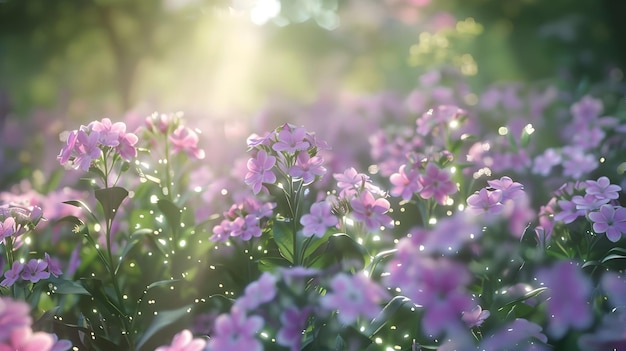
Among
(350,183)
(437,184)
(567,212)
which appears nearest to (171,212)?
(350,183)

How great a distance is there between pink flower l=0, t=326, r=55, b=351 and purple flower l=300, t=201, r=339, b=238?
25.1 inches

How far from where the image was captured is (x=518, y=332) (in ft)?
4.29

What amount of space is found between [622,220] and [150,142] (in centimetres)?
145

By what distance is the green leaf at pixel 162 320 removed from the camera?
1541 mm

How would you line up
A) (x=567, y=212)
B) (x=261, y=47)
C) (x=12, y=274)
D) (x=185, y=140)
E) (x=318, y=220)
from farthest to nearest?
1. (x=261, y=47)
2. (x=185, y=140)
3. (x=567, y=212)
4. (x=12, y=274)
5. (x=318, y=220)

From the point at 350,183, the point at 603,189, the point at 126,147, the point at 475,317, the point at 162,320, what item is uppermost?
the point at 126,147

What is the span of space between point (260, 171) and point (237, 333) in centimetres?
61

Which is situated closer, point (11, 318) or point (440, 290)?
point (440, 290)

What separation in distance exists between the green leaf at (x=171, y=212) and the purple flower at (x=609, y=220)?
47.0 inches

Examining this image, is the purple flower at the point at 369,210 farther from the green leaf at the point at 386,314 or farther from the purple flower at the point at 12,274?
the purple flower at the point at 12,274

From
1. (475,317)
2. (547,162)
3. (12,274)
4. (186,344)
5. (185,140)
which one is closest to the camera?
(186,344)

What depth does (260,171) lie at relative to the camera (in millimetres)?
1652

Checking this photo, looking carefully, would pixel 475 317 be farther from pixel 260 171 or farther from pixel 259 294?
pixel 260 171

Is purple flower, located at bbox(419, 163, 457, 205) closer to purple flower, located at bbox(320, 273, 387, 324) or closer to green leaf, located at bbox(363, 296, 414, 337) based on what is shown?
green leaf, located at bbox(363, 296, 414, 337)
